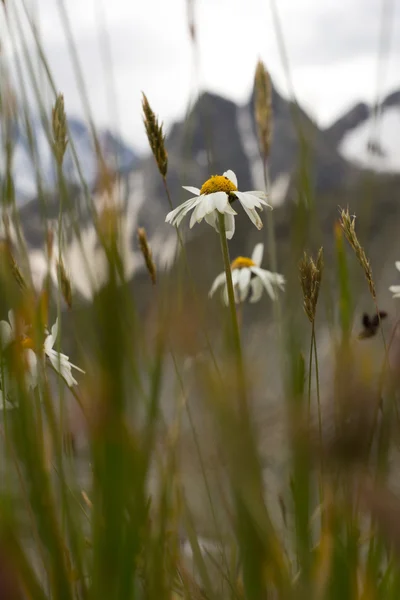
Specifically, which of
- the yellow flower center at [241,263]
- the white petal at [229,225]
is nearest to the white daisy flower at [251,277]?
the yellow flower center at [241,263]

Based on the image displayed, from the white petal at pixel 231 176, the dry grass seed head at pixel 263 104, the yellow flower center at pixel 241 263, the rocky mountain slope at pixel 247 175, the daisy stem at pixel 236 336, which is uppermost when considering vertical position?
the rocky mountain slope at pixel 247 175

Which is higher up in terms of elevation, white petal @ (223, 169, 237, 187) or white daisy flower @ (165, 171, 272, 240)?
white petal @ (223, 169, 237, 187)

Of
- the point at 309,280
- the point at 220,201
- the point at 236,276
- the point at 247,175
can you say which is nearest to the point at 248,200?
the point at 220,201

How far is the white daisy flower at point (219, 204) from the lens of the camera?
545 mm

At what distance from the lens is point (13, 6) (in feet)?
1.65

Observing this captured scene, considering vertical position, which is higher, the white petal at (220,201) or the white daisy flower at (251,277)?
the white petal at (220,201)

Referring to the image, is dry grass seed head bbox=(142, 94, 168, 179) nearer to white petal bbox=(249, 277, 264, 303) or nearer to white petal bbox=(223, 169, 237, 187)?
white petal bbox=(223, 169, 237, 187)

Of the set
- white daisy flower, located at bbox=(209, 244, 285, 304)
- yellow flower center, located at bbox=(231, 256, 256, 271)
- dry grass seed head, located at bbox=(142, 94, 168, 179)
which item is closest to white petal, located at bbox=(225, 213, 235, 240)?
dry grass seed head, located at bbox=(142, 94, 168, 179)

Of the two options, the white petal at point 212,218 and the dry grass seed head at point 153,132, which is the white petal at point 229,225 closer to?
the white petal at point 212,218

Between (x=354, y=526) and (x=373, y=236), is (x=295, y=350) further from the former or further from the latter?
(x=373, y=236)

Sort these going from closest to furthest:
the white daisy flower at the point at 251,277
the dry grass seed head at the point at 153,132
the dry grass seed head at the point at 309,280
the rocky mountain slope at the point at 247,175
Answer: the dry grass seed head at the point at 309,280 → the dry grass seed head at the point at 153,132 → the white daisy flower at the point at 251,277 → the rocky mountain slope at the point at 247,175

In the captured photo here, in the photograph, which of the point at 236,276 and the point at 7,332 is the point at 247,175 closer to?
the point at 236,276

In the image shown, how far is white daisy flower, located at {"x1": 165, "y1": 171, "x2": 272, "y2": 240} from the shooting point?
54 centimetres

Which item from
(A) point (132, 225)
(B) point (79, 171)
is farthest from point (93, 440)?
(A) point (132, 225)
